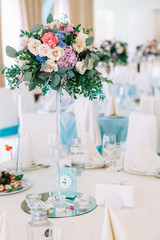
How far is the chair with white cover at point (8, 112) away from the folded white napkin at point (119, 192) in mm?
2867

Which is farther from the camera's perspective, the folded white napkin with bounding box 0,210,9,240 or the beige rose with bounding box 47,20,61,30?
the beige rose with bounding box 47,20,61,30

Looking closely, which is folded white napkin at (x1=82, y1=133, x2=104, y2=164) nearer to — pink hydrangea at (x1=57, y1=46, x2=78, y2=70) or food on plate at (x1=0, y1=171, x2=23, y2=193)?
food on plate at (x1=0, y1=171, x2=23, y2=193)

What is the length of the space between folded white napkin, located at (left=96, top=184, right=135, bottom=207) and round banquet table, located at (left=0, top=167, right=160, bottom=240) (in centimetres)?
4

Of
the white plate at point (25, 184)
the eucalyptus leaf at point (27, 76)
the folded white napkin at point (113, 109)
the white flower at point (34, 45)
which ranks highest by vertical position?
the white flower at point (34, 45)

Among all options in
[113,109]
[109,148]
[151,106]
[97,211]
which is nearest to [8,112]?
[113,109]

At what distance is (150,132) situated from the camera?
3.05 metres

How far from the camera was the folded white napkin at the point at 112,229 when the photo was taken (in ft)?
4.20

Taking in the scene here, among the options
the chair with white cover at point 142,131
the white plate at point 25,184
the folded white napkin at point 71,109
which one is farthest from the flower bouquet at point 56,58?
the folded white napkin at point 71,109

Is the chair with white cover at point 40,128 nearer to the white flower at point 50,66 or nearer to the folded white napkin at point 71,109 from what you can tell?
the folded white napkin at point 71,109

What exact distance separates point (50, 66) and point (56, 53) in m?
0.07

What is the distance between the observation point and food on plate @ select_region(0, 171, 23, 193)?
1.87 m

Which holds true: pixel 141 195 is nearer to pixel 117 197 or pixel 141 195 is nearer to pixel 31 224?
pixel 117 197

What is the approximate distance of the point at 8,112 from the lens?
4535 millimetres

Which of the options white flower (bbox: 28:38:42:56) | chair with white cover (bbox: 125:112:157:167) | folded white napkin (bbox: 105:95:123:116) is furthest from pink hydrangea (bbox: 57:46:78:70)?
folded white napkin (bbox: 105:95:123:116)
